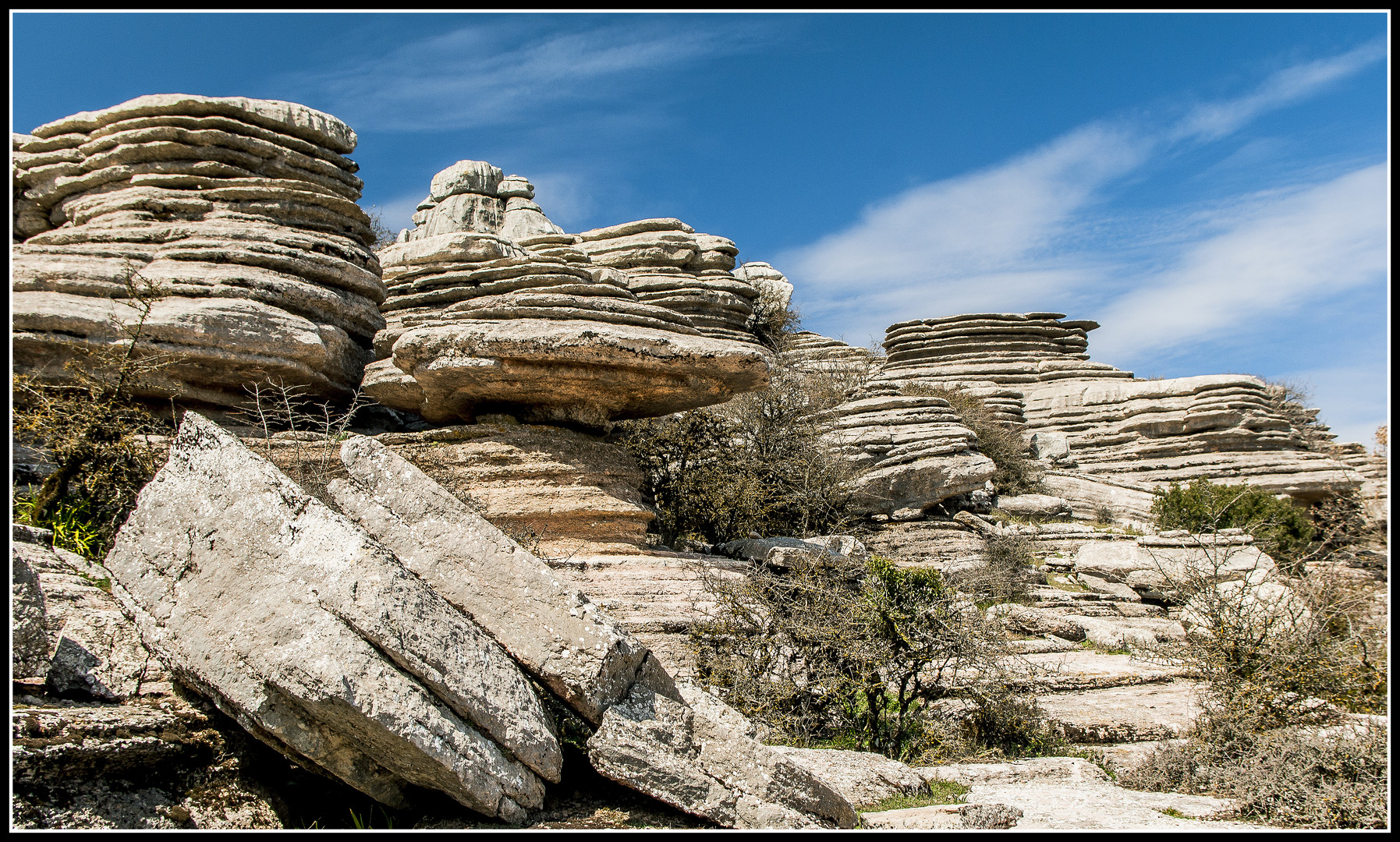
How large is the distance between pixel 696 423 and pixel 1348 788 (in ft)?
31.1

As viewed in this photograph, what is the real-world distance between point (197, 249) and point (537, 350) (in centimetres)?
503

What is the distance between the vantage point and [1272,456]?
77.9ft

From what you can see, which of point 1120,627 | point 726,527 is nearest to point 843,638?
point 726,527

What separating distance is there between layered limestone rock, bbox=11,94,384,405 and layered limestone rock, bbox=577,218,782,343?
5786mm

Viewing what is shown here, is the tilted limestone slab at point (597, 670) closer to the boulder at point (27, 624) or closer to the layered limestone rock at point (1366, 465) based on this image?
the boulder at point (27, 624)

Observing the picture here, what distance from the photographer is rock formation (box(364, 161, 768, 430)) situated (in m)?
9.59

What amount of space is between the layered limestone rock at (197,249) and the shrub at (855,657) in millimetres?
6801

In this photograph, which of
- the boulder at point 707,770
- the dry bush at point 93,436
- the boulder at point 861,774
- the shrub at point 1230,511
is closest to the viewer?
the boulder at point 707,770

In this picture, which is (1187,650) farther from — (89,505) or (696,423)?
(89,505)

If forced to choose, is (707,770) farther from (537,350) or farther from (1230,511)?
(1230,511)

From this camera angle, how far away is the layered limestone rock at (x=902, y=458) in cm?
1572

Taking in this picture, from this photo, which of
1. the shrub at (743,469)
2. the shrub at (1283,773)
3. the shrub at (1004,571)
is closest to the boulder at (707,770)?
the shrub at (1283,773)

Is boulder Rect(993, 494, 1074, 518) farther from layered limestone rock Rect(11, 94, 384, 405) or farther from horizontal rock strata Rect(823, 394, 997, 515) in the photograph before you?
layered limestone rock Rect(11, 94, 384, 405)

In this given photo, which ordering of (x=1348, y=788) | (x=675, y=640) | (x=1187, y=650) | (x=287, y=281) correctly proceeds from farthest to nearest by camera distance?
1. (x=287, y=281)
2. (x=675, y=640)
3. (x=1187, y=650)
4. (x=1348, y=788)
